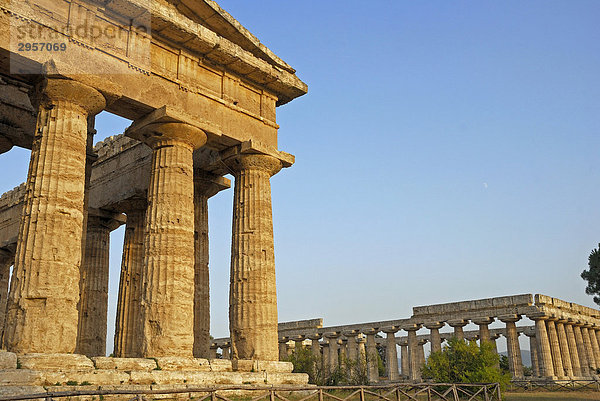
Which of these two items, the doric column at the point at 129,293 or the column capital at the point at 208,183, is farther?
the column capital at the point at 208,183

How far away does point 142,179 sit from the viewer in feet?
74.2

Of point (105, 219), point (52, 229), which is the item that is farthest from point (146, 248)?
point (105, 219)

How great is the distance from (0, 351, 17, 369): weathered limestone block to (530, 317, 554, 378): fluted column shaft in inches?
1497

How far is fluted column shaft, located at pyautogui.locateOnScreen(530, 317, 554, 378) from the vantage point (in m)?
40.5

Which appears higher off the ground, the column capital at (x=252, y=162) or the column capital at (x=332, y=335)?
the column capital at (x=252, y=162)

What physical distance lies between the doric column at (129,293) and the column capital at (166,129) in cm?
515

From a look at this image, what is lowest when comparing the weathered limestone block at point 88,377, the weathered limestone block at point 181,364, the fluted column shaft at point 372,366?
the fluted column shaft at point 372,366

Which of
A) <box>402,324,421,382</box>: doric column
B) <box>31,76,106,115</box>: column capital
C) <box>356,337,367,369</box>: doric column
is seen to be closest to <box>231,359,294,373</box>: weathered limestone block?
<box>31,76,106,115</box>: column capital

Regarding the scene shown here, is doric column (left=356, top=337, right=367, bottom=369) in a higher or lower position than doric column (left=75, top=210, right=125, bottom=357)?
lower

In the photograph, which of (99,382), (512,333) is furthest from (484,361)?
(99,382)

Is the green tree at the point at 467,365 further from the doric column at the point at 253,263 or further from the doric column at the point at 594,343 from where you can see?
the doric column at the point at 594,343

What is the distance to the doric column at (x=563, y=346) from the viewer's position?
143ft

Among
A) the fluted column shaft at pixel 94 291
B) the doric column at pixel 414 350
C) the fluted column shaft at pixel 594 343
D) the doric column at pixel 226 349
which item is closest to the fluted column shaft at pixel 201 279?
the fluted column shaft at pixel 94 291

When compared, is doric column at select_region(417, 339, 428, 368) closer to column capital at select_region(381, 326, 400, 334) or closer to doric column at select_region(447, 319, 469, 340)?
column capital at select_region(381, 326, 400, 334)
